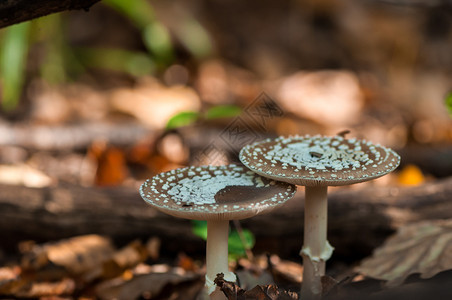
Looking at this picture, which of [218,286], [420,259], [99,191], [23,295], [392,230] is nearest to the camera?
[218,286]

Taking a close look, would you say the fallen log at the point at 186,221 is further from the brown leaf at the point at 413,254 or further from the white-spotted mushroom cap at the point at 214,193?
the white-spotted mushroom cap at the point at 214,193

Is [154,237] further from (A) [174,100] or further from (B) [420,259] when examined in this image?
(A) [174,100]

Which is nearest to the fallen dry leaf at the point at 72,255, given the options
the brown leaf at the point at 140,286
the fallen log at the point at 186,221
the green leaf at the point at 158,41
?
the fallen log at the point at 186,221

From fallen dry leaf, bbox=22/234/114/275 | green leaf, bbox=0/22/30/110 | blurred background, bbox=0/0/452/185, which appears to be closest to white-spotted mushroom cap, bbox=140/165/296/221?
fallen dry leaf, bbox=22/234/114/275

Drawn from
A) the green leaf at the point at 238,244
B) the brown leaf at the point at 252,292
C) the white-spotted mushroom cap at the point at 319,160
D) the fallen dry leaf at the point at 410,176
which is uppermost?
the fallen dry leaf at the point at 410,176

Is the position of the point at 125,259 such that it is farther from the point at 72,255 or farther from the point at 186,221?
the point at 186,221

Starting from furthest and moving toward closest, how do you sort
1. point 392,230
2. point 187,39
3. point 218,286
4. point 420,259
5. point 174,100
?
1. point 187,39
2. point 174,100
3. point 392,230
4. point 420,259
5. point 218,286

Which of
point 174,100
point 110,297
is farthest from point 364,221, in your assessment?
point 174,100
